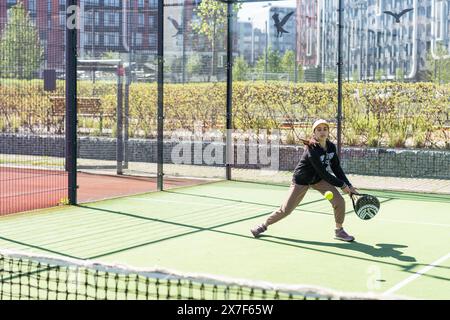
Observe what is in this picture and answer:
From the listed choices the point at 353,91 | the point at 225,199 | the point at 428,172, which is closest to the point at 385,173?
the point at 428,172

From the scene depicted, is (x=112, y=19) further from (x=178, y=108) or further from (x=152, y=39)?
(x=178, y=108)

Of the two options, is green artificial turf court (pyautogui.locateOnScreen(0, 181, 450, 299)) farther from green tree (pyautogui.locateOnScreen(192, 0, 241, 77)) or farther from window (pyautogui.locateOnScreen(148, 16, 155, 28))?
green tree (pyautogui.locateOnScreen(192, 0, 241, 77))

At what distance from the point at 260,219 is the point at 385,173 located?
5.18m

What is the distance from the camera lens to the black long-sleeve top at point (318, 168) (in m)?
8.91

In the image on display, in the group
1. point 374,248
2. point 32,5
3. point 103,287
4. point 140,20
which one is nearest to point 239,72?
point 140,20

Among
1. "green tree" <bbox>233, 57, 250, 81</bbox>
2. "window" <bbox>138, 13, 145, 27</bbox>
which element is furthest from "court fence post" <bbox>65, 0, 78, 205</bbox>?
"green tree" <bbox>233, 57, 250, 81</bbox>

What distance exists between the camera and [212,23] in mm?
17766

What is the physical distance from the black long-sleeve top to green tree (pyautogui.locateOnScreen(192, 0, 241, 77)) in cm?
672

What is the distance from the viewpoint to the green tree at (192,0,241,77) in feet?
51.4

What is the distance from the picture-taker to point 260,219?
1101cm

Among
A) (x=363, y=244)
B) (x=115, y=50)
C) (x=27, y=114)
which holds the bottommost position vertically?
(x=363, y=244)

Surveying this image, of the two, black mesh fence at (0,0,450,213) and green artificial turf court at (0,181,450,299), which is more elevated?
black mesh fence at (0,0,450,213)

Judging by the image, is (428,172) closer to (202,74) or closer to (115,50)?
(202,74)
